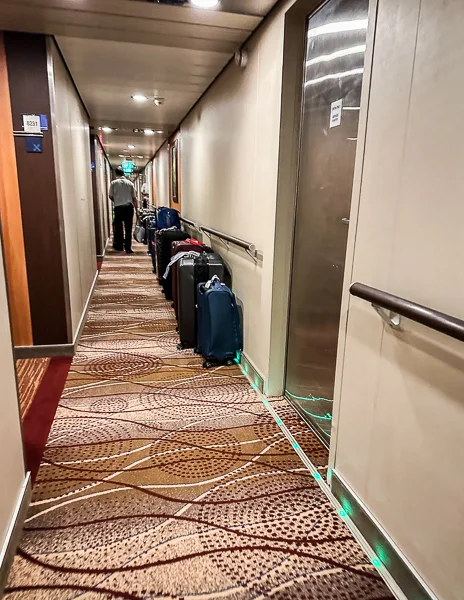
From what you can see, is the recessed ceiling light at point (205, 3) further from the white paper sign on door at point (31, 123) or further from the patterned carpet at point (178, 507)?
the patterned carpet at point (178, 507)

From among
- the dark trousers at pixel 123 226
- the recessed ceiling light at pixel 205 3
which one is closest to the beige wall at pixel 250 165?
Answer: the recessed ceiling light at pixel 205 3

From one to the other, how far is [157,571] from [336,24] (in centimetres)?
248

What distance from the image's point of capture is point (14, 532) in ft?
5.15

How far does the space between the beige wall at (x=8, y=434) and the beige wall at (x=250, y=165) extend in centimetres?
153

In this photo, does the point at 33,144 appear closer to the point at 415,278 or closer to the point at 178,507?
the point at 178,507

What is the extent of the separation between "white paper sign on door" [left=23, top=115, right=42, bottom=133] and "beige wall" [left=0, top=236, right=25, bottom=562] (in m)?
1.93

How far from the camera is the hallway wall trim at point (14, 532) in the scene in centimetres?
143

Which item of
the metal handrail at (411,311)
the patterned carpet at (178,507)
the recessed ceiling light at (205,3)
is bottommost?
the patterned carpet at (178,507)

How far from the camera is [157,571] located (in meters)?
1.50

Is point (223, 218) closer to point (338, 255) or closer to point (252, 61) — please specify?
point (252, 61)

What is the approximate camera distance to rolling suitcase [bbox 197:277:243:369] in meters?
3.24

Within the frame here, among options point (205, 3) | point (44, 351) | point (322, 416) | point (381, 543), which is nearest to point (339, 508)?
point (381, 543)

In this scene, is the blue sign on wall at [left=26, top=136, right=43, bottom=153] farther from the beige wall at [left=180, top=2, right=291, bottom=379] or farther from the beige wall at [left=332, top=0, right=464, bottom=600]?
the beige wall at [left=332, top=0, right=464, bottom=600]

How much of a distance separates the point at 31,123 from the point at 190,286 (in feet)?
5.62
